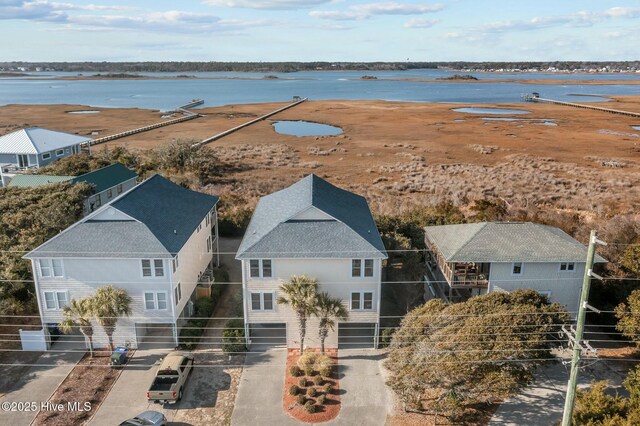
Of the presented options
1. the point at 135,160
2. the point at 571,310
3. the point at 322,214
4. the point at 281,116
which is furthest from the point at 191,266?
the point at 281,116

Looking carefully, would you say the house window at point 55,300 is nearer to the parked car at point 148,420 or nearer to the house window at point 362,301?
the parked car at point 148,420

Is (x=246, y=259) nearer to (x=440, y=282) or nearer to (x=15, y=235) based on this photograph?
Result: (x=440, y=282)

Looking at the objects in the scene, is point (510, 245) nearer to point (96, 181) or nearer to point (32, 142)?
point (96, 181)

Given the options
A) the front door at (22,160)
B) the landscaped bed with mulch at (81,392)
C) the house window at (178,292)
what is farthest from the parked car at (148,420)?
the front door at (22,160)

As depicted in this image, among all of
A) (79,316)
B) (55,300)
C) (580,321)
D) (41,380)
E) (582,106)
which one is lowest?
(41,380)

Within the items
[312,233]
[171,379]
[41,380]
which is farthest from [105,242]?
[312,233]

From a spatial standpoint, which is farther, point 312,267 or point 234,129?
point 234,129

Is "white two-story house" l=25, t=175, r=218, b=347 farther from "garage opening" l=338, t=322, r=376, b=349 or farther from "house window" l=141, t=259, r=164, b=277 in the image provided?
"garage opening" l=338, t=322, r=376, b=349
